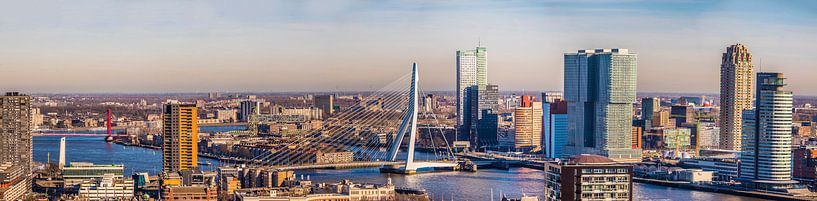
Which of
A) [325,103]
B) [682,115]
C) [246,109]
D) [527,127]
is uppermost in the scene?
[325,103]

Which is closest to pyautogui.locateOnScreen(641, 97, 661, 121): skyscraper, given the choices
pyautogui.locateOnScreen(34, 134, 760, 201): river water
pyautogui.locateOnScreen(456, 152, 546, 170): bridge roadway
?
pyautogui.locateOnScreen(456, 152, 546, 170): bridge roadway

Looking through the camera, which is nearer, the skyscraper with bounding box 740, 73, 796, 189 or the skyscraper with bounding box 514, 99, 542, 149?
the skyscraper with bounding box 740, 73, 796, 189

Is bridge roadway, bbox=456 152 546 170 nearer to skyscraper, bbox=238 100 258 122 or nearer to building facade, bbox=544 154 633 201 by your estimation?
building facade, bbox=544 154 633 201

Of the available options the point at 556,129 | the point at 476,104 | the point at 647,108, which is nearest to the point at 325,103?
the point at 476,104

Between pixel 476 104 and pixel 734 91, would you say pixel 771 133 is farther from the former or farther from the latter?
pixel 476 104

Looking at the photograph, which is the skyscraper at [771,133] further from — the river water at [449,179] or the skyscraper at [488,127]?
the skyscraper at [488,127]

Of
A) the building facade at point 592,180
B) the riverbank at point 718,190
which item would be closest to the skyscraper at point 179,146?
the riverbank at point 718,190

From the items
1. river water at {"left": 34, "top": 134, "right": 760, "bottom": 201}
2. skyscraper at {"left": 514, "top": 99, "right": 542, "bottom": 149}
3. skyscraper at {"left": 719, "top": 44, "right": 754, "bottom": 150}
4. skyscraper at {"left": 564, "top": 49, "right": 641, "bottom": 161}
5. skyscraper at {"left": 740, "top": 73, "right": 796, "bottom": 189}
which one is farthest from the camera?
skyscraper at {"left": 514, "top": 99, "right": 542, "bottom": 149}
